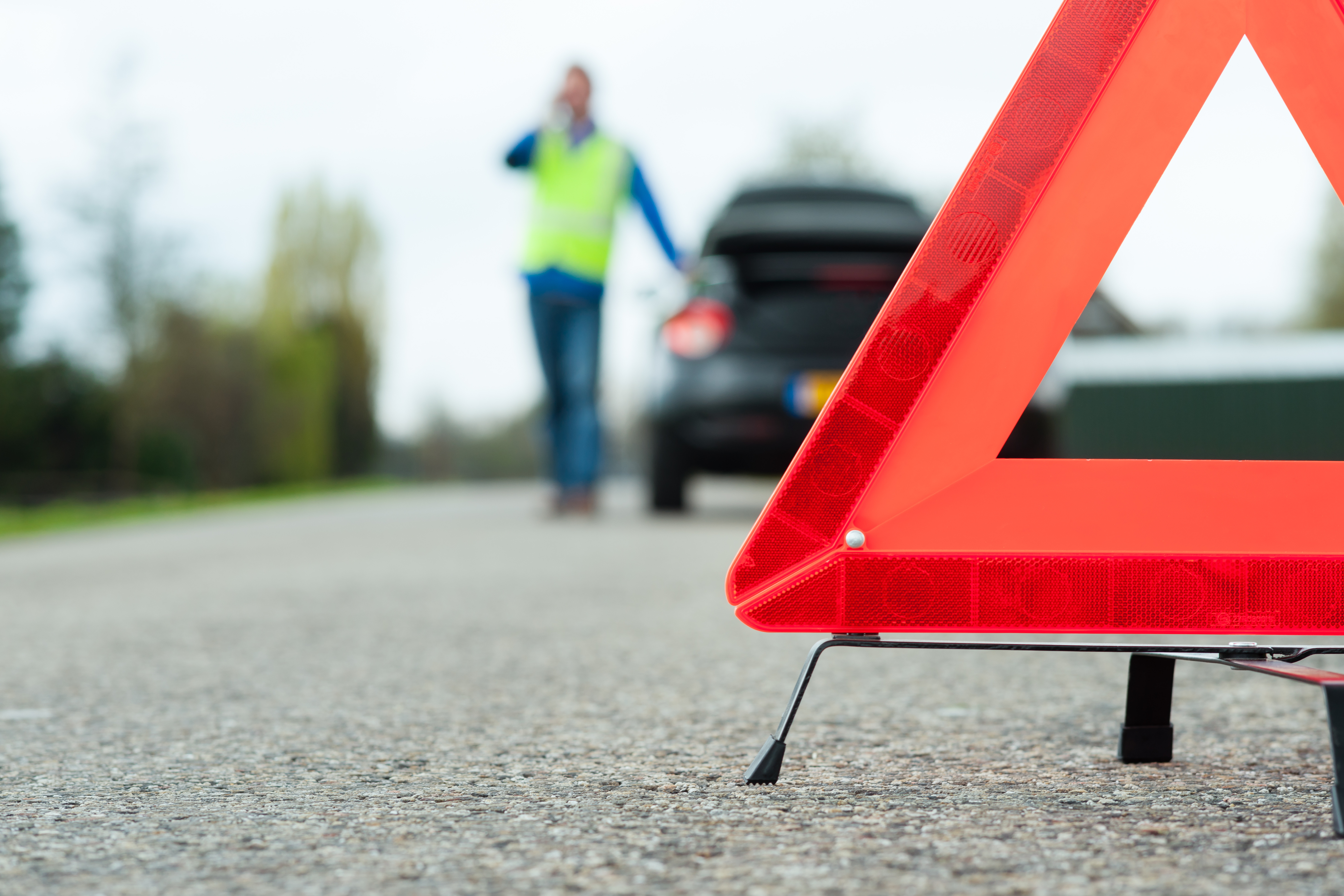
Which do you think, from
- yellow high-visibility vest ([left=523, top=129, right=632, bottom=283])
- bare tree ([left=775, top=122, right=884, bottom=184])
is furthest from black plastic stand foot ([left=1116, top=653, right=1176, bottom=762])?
bare tree ([left=775, top=122, right=884, bottom=184])

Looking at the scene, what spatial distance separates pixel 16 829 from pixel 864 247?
6.14m

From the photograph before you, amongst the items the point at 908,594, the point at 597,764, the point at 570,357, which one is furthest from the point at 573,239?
the point at 908,594

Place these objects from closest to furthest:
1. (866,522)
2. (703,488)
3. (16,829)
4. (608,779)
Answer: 1. (16,829)
2. (866,522)
3. (608,779)
4. (703,488)

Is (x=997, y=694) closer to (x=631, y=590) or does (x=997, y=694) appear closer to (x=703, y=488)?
(x=631, y=590)

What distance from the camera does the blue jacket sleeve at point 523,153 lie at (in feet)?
25.1

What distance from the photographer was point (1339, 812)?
1704 millimetres

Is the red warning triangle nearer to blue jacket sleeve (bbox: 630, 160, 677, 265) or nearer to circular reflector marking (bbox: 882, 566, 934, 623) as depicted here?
circular reflector marking (bbox: 882, 566, 934, 623)

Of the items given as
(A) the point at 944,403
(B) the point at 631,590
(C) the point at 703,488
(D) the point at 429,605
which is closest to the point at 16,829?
(A) the point at 944,403

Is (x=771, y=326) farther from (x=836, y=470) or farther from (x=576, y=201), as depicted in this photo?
(x=836, y=470)

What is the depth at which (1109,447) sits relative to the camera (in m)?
17.7

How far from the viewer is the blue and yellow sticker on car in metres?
7.39

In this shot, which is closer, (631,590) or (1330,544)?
(1330,544)

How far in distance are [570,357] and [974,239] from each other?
6.25m

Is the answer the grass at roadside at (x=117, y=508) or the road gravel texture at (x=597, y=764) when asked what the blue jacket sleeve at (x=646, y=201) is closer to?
the road gravel texture at (x=597, y=764)
